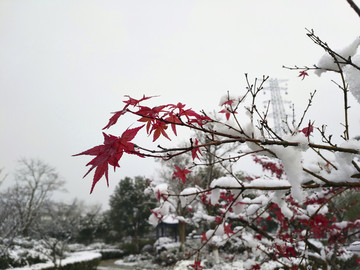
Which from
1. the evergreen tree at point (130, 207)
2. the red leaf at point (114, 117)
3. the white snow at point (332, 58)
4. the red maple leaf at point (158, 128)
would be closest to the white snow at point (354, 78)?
the white snow at point (332, 58)

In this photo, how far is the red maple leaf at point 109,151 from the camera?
2.45ft

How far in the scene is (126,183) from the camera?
73.1ft

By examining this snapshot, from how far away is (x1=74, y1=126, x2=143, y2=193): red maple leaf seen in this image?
2.45 feet

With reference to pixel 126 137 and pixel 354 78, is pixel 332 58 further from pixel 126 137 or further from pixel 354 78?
pixel 126 137

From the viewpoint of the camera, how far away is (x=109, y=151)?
801mm

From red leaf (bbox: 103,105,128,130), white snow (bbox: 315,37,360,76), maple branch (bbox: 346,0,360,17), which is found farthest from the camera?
white snow (bbox: 315,37,360,76)

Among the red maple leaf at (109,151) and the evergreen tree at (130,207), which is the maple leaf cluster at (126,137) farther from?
the evergreen tree at (130,207)

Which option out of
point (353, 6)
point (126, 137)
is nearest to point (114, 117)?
point (126, 137)

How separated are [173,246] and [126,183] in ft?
30.3

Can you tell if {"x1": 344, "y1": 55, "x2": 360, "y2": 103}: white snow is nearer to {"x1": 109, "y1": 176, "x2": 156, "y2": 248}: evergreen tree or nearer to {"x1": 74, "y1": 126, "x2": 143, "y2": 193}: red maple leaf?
{"x1": 74, "y1": 126, "x2": 143, "y2": 193}: red maple leaf

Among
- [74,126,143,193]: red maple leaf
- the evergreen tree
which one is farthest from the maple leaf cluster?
the evergreen tree

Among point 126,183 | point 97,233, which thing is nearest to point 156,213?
point 126,183

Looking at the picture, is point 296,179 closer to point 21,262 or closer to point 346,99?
point 346,99

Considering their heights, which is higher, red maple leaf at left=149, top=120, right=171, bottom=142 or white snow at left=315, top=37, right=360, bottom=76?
white snow at left=315, top=37, right=360, bottom=76
